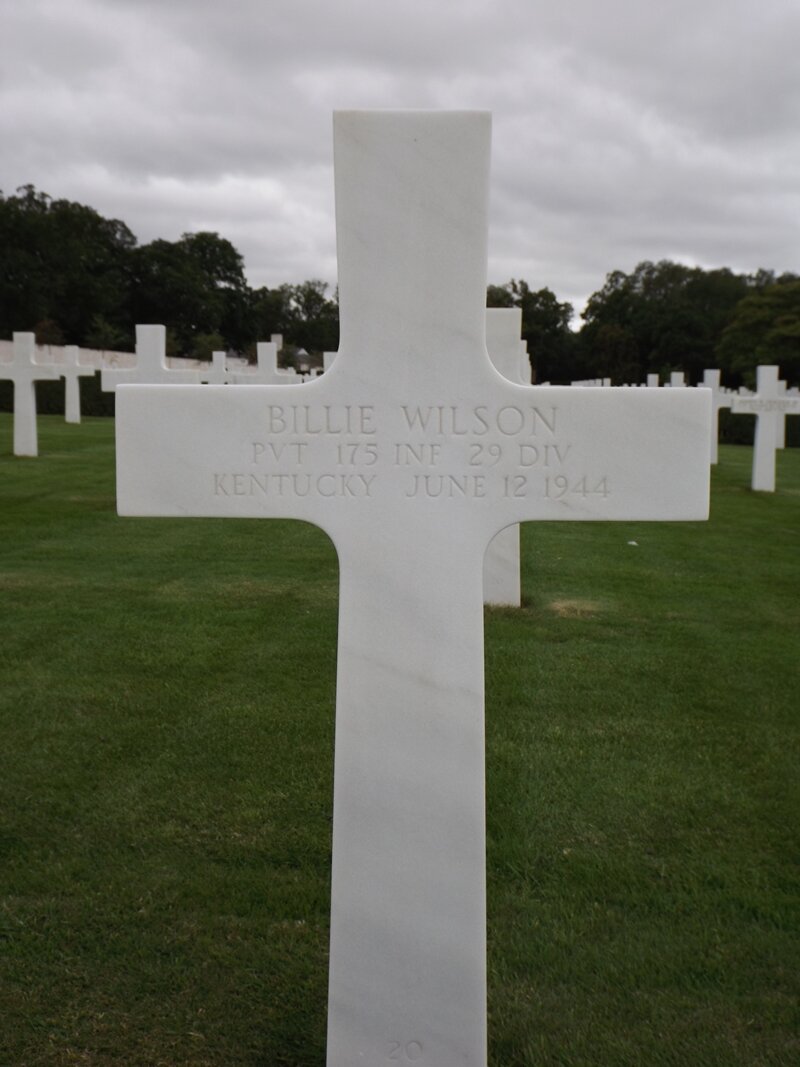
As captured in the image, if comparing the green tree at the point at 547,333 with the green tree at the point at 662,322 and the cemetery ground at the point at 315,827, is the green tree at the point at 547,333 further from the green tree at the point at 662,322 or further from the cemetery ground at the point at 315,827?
the cemetery ground at the point at 315,827

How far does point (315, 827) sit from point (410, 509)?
6.73ft

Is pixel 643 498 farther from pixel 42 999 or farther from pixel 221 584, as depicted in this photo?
pixel 221 584

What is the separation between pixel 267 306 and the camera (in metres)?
78.2

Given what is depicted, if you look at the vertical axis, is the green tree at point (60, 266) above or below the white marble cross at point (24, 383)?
above

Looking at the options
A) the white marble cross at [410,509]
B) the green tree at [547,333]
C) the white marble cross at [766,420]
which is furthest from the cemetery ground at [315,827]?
the green tree at [547,333]

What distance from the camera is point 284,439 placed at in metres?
2.70

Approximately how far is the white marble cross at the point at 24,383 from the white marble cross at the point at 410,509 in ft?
52.5

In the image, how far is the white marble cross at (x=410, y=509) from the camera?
263 cm

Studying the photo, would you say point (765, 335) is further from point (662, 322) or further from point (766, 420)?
point (766, 420)

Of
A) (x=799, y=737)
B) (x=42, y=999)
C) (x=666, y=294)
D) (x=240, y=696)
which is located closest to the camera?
(x=42, y=999)

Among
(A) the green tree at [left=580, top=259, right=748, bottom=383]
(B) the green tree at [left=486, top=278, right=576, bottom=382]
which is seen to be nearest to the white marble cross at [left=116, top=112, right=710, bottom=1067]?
(A) the green tree at [left=580, top=259, right=748, bottom=383]

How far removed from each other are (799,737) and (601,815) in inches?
58.2

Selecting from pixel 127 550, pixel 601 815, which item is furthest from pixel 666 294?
pixel 601 815

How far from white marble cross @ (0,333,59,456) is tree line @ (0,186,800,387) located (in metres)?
34.7
